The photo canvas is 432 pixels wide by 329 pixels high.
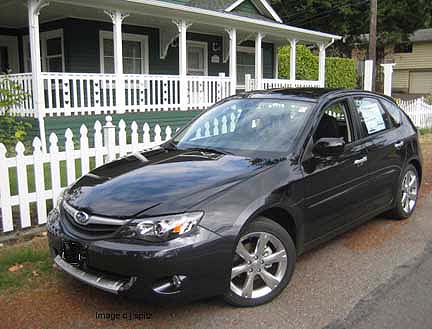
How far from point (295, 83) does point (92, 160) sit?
38.7ft

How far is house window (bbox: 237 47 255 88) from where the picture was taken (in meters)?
19.0

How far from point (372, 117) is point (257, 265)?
102 inches

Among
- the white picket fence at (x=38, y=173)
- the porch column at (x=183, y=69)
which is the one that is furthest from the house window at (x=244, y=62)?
the white picket fence at (x=38, y=173)

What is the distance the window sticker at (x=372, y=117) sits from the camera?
497cm

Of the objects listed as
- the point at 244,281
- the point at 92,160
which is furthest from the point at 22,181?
the point at 244,281

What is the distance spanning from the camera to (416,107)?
16594 millimetres

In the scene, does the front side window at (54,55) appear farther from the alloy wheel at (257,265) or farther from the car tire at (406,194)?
the alloy wheel at (257,265)

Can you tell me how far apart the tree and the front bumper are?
1133 inches

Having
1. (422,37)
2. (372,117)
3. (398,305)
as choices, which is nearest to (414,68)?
(422,37)

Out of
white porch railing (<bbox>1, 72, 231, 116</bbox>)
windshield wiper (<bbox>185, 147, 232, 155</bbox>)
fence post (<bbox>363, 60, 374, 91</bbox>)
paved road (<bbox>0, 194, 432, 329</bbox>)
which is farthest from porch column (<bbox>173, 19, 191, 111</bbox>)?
paved road (<bbox>0, 194, 432, 329</bbox>)

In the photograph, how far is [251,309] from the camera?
11.1 feet

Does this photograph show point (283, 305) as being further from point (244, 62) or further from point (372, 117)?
point (244, 62)

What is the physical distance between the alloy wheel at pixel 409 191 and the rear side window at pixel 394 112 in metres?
0.64

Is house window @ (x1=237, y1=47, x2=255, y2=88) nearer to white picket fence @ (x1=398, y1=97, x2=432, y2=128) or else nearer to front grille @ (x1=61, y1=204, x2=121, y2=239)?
white picket fence @ (x1=398, y1=97, x2=432, y2=128)
